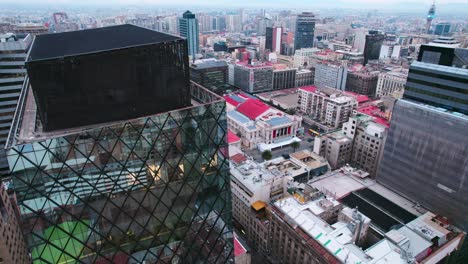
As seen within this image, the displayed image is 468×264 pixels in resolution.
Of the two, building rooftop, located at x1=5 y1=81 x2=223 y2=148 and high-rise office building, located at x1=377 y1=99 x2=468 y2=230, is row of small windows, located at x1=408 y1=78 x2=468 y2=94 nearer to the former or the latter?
high-rise office building, located at x1=377 y1=99 x2=468 y2=230

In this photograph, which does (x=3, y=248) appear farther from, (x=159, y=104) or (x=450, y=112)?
(x=450, y=112)

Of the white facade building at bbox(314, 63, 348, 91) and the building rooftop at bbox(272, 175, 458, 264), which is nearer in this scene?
the building rooftop at bbox(272, 175, 458, 264)

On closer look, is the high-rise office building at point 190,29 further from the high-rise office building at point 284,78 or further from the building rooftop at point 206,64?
the high-rise office building at point 284,78

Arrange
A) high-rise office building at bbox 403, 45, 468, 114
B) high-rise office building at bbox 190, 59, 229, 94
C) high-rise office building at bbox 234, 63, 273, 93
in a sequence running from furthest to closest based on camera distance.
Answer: high-rise office building at bbox 234, 63, 273, 93 < high-rise office building at bbox 190, 59, 229, 94 < high-rise office building at bbox 403, 45, 468, 114

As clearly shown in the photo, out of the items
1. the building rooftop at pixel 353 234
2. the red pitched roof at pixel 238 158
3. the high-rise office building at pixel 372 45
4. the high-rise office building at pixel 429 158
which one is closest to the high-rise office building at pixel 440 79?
the high-rise office building at pixel 429 158

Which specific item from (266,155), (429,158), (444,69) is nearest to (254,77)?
(266,155)

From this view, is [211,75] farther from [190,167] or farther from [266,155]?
[190,167]

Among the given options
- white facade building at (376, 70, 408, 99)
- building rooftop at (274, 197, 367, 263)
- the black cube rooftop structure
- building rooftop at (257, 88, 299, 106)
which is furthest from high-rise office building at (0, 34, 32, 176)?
white facade building at (376, 70, 408, 99)

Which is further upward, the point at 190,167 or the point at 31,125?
the point at 31,125
